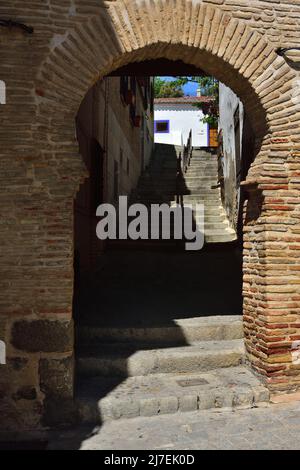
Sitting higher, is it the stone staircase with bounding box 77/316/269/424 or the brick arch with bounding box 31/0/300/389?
the brick arch with bounding box 31/0/300/389

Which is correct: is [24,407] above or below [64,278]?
below

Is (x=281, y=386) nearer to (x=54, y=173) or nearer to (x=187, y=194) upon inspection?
(x=54, y=173)

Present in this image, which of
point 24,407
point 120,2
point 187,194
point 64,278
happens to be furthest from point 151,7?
point 187,194

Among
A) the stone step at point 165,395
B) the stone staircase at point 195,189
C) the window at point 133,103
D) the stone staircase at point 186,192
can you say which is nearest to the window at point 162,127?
the stone staircase at point 186,192

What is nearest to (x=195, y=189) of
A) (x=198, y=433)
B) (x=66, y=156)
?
(x=66, y=156)

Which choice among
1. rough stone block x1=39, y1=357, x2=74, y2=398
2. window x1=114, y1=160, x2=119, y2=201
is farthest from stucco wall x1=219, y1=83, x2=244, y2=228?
rough stone block x1=39, y1=357, x2=74, y2=398

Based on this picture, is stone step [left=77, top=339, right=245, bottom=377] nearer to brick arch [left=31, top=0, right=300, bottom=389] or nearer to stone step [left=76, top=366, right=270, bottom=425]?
stone step [left=76, top=366, right=270, bottom=425]

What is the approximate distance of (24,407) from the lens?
4414 millimetres

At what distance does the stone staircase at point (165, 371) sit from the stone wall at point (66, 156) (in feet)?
1.13

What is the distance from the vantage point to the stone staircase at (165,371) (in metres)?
4.57

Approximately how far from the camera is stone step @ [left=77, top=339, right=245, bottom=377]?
5199mm

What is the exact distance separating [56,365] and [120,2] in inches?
146

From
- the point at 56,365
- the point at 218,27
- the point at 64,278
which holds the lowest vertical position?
the point at 56,365

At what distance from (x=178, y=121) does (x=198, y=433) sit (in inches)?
1124
